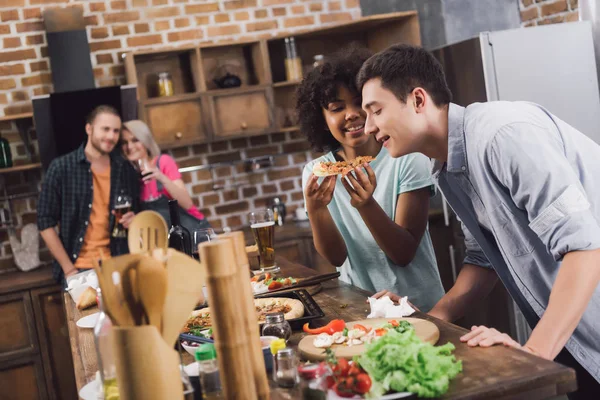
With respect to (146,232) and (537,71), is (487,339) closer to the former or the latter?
(146,232)

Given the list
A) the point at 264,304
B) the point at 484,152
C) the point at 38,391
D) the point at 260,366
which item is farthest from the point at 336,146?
the point at 38,391

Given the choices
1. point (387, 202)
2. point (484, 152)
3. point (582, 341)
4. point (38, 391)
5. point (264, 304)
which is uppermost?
point (484, 152)

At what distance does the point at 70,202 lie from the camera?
175 inches

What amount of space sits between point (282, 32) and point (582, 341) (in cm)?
408

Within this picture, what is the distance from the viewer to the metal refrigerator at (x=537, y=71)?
386 centimetres

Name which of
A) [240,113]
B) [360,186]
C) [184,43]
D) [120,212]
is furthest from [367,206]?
[184,43]

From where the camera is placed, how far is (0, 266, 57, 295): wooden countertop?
441 centimetres

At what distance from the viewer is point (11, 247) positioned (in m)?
4.93

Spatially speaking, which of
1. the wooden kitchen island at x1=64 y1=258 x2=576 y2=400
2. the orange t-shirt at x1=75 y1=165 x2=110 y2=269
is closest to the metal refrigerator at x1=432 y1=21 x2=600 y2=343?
the orange t-shirt at x1=75 y1=165 x2=110 y2=269

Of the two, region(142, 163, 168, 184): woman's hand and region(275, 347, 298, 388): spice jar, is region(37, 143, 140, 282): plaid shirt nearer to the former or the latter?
region(142, 163, 168, 184): woman's hand

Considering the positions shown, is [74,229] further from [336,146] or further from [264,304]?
[264,304]

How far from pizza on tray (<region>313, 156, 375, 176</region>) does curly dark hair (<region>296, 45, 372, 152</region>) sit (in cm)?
18

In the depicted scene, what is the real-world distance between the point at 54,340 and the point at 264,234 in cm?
244

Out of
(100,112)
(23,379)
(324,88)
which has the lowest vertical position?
(23,379)
